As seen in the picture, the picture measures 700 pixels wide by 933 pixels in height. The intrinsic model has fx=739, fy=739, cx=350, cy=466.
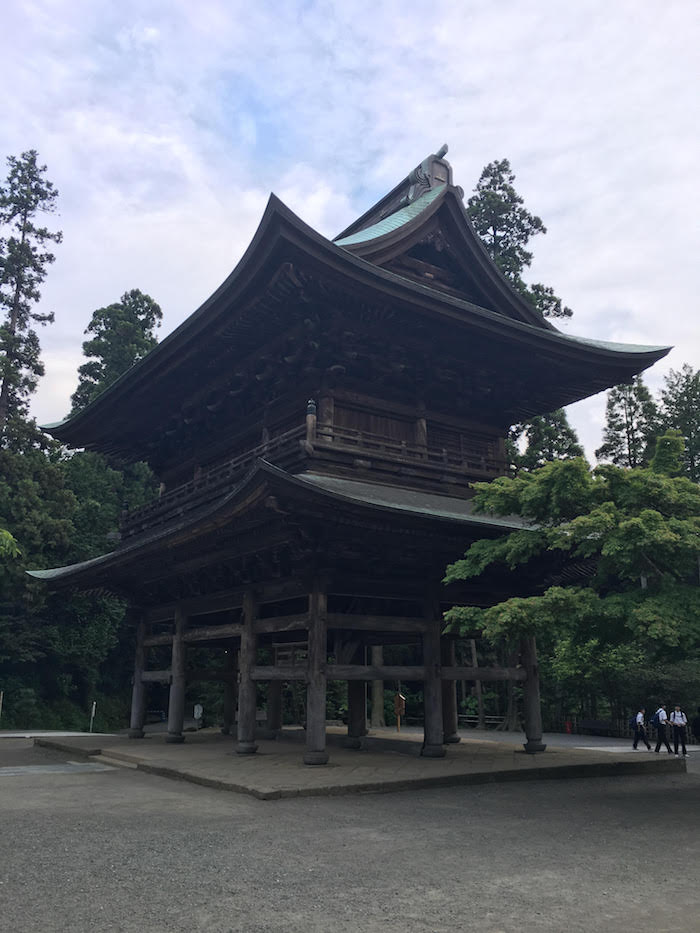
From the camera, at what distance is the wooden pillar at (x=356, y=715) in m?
17.6

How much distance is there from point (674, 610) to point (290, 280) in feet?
28.6

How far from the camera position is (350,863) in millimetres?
6824

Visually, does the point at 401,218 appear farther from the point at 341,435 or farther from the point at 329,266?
the point at 341,435

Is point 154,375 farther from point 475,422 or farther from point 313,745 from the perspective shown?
point 313,745

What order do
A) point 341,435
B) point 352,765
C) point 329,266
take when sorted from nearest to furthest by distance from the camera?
point 329,266 < point 352,765 < point 341,435

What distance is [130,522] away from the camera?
2100cm

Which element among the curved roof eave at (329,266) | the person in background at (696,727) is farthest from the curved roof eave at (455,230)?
the person in background at (696,727)

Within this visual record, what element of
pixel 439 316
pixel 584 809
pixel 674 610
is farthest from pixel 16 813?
pixel 439 316

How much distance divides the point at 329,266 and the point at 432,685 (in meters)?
8.16

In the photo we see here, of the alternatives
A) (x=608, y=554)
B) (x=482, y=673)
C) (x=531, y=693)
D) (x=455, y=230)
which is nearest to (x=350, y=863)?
(x=608, y=554)


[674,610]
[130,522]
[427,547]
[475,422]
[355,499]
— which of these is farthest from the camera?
[130,522]

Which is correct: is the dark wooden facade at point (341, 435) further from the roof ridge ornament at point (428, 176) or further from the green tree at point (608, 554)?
the green tree at point (608, 554)

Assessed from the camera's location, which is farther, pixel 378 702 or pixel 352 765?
pixel 378 702

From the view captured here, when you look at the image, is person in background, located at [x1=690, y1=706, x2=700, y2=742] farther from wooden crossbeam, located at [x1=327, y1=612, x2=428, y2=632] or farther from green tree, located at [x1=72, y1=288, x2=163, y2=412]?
green tree, located at [x1=72, y1=288, x2=163, y2=412]
